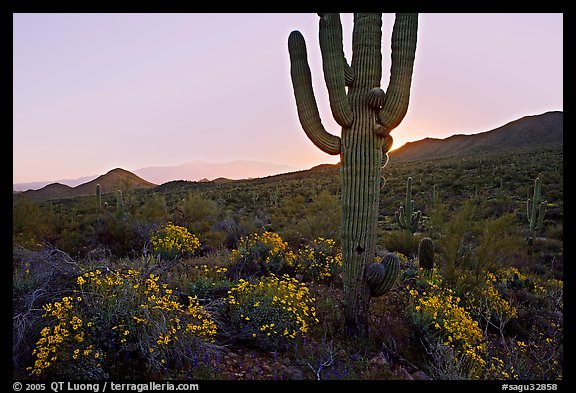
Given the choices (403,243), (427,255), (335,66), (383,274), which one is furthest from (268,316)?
(403,243)

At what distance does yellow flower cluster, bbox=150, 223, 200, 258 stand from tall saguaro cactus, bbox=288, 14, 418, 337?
15.2ft

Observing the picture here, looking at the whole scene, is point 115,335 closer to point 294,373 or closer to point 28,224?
point 294,373

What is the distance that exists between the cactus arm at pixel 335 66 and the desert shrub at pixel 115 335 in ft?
10.1

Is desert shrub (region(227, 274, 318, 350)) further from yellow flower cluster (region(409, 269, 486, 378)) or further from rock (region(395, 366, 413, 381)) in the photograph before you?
yellow flower cluster (region(409, 269, 486, 378))

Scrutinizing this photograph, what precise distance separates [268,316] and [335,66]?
3326mm

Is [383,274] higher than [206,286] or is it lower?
higher

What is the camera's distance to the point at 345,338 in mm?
4875

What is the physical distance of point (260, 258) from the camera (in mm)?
7699

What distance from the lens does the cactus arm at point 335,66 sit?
192 inches

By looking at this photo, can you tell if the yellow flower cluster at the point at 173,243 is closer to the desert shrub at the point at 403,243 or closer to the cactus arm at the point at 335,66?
the cactus arm at the point at 335,66

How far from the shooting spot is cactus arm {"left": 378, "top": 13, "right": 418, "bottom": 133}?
481cm
